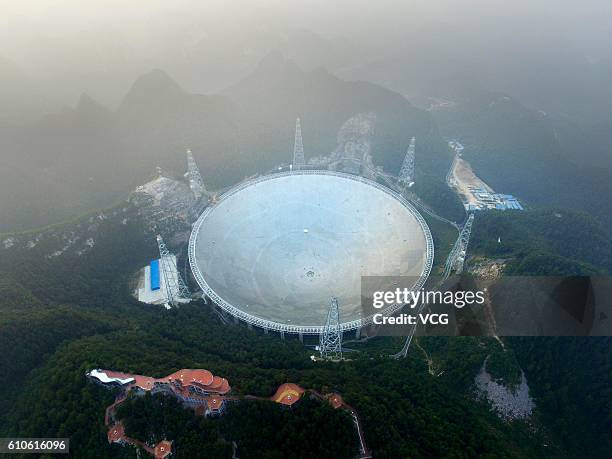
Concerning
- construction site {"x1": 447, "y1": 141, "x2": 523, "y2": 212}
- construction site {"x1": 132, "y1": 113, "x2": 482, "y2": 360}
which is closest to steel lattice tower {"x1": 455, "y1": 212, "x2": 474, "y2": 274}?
construction site {"x1": 132, "y1": 113, "x2": 482, "y2": 360}

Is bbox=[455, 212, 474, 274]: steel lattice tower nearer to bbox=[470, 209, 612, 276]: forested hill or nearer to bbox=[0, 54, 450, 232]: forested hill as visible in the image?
bbox=[470, 209, 612, 276]: forested hill

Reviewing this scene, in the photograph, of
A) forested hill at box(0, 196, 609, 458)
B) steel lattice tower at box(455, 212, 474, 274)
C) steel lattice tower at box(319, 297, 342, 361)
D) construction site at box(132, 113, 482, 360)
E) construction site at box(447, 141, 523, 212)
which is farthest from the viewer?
construction site at box(447, 141, 523, 212)

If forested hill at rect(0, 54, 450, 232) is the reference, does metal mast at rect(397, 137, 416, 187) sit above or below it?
below

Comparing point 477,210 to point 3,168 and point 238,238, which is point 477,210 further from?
point 3,168

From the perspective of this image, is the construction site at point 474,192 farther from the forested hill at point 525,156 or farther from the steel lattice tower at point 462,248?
the steel lattice tower at point 462,248

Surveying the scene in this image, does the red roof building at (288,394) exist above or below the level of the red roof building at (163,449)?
above

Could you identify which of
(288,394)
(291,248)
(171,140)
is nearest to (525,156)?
(291,248)

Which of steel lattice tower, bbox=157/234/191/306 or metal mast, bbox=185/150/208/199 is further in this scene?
metal mast, bbox=185/150/208/199

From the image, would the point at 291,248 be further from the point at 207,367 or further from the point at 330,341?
the point at 207,367

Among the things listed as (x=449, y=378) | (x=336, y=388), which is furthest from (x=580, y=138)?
(x=336, y=388)

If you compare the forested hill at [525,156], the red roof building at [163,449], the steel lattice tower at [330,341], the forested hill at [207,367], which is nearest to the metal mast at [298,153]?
the forested hill at [207,367]

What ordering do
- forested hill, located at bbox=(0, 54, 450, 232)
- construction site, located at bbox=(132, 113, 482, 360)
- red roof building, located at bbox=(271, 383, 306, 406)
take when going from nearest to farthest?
red roof building, located at bbox=(271, 383, 306, 406) < construction site, located at bbox=(132, 113, 482, 360) < forested hill, located at bbox=(0, 54, 450, 232)
